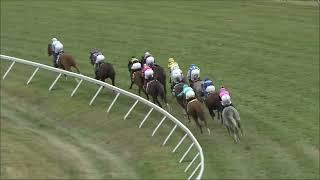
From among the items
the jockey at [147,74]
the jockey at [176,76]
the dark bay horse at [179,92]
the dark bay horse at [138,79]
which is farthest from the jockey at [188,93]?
the dark bay horse at [138,79]

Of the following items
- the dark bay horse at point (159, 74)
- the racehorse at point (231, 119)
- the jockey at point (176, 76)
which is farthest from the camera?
the dark bay horse at point (159, 74)

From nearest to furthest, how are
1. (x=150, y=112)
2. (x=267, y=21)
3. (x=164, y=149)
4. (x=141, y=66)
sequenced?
(x=164, y=149), (x=150, y=112), (x=141, y=66), (x=267, y=21)

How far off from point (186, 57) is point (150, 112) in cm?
741

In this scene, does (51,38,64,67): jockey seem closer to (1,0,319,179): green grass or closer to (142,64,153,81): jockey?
(1,0,319,179): green grass

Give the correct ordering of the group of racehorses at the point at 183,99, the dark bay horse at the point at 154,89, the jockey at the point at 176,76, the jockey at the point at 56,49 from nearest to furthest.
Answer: the group of racehorses at the point at 183,99, the dark bay horse at the point at 154,89, the jockey at the point at 176,76, the jockey at the point at 56,49

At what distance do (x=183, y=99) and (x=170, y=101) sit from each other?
86.4 inches

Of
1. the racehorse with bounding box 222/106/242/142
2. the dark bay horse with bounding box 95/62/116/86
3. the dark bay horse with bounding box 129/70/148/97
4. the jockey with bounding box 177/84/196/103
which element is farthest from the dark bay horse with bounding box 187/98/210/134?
the dark bay horse with bounding box 95/62/116/86

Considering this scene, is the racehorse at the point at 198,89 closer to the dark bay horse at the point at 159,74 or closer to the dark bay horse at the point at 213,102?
the dark bay horse at the point at 213,102

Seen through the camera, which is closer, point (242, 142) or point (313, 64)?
point (242, 142)

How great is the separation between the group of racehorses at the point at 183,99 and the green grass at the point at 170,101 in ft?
1.51

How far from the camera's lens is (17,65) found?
892 inches

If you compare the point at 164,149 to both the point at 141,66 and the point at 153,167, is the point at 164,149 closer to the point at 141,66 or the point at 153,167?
the point at 153,167

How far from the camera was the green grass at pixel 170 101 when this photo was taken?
15219 mm

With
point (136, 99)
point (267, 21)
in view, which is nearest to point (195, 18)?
point (267, 21)
